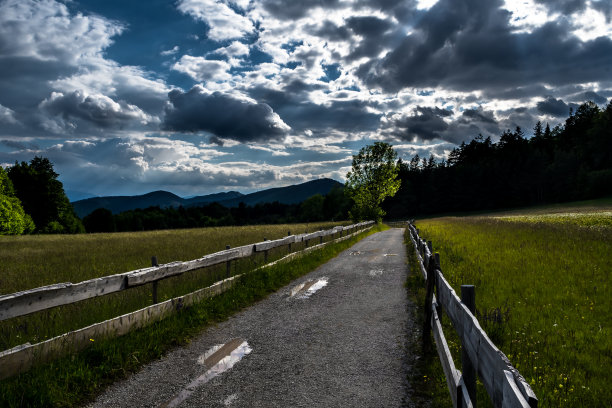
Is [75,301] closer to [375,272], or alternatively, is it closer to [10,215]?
[375,272]

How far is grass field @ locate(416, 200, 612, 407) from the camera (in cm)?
451

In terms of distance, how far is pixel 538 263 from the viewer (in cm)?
1134

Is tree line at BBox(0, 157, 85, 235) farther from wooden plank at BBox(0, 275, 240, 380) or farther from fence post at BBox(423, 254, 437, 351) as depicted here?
fence post at BBox(423, 254, 437, 351)

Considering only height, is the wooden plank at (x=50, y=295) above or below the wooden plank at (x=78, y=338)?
above

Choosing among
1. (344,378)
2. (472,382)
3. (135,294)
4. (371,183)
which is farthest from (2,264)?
(371,183)

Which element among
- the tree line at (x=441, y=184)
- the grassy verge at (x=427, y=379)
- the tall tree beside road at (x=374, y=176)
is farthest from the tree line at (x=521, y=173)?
the grassy verge at (x=427, y=379)

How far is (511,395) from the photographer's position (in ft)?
6.66

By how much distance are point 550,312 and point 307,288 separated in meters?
5.78

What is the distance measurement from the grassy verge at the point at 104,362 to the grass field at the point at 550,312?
162 inches

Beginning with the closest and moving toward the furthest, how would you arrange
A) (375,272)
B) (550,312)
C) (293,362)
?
(293,362)
(550,312)
(375,272)

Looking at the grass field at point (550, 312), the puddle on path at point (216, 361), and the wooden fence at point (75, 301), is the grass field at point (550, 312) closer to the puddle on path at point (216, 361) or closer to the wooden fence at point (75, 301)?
the puddle on path at point (216, 361)

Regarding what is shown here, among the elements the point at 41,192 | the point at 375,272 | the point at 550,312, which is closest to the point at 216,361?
the point at 550,312

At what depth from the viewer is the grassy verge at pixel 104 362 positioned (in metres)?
4.11

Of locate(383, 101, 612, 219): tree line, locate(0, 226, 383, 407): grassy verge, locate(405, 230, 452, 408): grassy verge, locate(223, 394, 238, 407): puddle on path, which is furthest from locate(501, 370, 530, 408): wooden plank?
locate(383, 101, 612, 219): tree line
